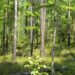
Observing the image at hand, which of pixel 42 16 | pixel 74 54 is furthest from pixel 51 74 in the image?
pixel 74 54

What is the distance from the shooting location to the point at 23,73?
14.3 metres

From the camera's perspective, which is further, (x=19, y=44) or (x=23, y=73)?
(x=19, y=44)

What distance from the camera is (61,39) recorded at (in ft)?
114

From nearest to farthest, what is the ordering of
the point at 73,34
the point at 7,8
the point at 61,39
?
the point at 7,8 → the point at 61,39 → the point at 73,34

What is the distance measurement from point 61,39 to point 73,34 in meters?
3.18

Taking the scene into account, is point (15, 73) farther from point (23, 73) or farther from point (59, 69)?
point (59, 69)

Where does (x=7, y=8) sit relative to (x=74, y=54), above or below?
above

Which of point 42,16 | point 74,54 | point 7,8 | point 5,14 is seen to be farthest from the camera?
point 5,14

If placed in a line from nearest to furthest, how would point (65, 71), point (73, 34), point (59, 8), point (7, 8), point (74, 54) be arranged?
point (59, 8), point (65, 71), point (74, 54), point (7, 8), point (73, 34)

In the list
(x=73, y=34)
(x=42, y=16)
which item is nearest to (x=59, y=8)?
(x=42, y=16)

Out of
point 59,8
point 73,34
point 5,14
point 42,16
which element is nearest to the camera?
point 59,8

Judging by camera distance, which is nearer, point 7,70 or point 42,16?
point 7,70

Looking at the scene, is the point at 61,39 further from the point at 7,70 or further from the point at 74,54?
the point at 7,70

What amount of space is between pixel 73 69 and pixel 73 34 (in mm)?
21744
